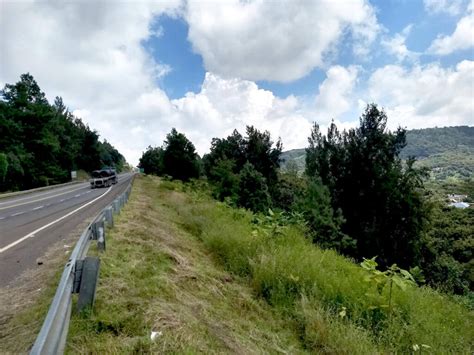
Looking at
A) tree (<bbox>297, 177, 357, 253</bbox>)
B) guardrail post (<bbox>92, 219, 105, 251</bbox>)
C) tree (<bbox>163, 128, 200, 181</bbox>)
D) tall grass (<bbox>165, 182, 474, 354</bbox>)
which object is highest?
tree (<bbox>163, 128, 200, 181</bbox>)

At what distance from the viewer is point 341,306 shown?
5.38 meters

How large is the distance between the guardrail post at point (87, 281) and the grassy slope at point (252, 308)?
168 millimetres

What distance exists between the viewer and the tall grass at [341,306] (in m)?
4.54

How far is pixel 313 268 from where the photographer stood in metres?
6.25

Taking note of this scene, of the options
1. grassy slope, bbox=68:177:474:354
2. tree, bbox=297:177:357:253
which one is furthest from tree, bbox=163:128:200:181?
grassy slope, bbox=68:177:474:354

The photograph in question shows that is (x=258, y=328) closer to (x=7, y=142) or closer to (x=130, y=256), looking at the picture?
(x=130, y=256)

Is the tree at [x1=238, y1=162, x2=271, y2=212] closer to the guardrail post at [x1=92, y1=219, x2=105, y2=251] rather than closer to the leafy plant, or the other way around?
the guardrail post at [x1=92, y1=219, x2=105, y2=251]

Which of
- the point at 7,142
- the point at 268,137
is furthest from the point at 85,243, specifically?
the point at 7,142

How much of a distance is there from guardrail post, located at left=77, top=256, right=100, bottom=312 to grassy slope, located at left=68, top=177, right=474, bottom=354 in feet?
0.55

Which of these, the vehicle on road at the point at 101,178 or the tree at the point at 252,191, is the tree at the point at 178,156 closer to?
the vehicle on road at the point at 101,178

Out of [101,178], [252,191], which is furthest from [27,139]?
[252,191]

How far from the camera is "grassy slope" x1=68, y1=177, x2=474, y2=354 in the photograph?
362 centimetres

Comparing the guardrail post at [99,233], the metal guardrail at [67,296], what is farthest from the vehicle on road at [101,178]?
the metal guardrail at [67,296]

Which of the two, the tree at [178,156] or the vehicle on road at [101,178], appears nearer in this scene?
the vehicle on road at [101,178]
